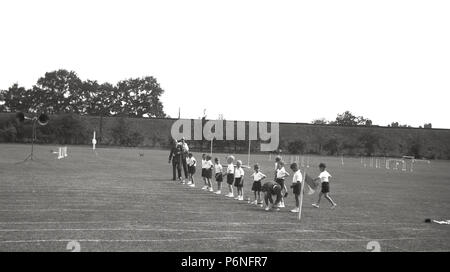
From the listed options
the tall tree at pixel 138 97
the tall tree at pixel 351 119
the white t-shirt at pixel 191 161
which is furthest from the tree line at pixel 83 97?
the white t-shirt at pixel 191 161

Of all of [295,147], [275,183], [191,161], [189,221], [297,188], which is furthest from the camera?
[295,147]

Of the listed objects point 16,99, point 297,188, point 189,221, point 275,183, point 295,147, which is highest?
point 16,99

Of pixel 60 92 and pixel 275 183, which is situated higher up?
pixel 60 92

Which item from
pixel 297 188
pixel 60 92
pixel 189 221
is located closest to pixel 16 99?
pixel 60 92

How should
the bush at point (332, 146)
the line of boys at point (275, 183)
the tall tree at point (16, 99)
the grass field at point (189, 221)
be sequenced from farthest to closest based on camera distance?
the tall tree at point (16, 99) < the bush at point (332, 146) < the line of boys at point (275, 183) < the grass field at point (189, 221)

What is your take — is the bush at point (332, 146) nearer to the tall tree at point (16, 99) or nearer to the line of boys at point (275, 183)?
the tall tree at point (16, 99)

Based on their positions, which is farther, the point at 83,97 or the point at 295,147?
the point at 83,97

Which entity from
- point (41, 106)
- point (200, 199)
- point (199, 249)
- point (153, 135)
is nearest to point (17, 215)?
point (199, 249)

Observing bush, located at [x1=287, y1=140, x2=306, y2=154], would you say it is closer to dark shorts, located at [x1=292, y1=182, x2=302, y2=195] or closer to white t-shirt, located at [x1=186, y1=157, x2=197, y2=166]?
white t-shirt, located at [x1=186, y1=157, x2=197, y2=166]

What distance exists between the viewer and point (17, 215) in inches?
619

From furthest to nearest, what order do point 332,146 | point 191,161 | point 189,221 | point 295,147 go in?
point 332,146 → point 295,147 → point 191,161 → point 189,221

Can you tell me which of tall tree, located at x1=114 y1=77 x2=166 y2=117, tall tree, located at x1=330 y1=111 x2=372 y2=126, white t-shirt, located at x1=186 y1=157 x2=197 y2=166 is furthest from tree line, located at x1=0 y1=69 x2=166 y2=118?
white t-shirt, located at x1=186 y1=157 x2=197 y2=166

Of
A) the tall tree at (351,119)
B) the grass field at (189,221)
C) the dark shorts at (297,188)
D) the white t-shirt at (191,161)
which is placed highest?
the tall tree at (351,119)

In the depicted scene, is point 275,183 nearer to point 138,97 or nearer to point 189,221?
point 189,221
